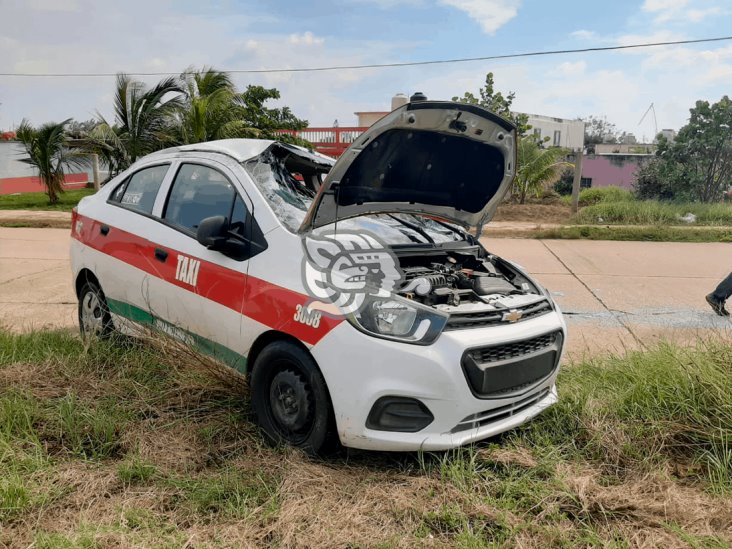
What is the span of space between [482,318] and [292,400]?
110 cm

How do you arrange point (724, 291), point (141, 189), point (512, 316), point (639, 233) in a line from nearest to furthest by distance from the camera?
point (512, 316) < point (141, 189) < point (724, 291) < point (639, 233)

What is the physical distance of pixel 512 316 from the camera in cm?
315

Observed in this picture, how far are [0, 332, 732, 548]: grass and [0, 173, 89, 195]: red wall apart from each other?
23.6m

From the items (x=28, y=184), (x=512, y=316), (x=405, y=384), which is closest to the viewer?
(x=405, y=384)

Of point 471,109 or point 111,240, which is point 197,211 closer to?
point 111,240

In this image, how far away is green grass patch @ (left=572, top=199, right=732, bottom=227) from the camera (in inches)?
530

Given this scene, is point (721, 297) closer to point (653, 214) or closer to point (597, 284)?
point (597, 284)

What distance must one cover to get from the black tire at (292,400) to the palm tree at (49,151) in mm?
16977

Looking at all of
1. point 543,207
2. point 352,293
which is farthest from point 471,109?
point 543,207

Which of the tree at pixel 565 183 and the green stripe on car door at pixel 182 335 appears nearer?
the green stripe on car door at pixel 182 335

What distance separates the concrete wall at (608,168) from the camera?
24288 millimetres

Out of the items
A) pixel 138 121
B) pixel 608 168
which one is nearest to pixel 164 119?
pixel 138 121

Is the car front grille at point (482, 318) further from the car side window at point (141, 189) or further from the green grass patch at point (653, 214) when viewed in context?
the green grass patch at point (653, 214)

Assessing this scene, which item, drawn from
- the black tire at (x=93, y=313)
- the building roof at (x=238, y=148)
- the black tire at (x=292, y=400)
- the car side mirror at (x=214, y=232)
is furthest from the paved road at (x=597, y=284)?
the car side mirror at (x=214, y=232)
